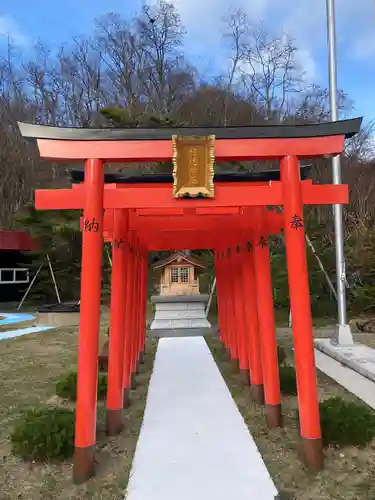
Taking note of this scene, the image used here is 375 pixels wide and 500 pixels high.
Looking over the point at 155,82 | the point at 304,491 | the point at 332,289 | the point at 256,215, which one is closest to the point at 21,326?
the point at 332,289

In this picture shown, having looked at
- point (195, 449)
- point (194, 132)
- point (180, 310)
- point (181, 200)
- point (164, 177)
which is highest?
point (194, 132)

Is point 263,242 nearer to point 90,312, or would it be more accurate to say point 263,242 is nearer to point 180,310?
point 90,312

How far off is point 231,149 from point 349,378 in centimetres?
501

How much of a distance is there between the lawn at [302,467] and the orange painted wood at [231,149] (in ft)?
9.56

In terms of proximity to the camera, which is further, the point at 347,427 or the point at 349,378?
the point at 349,378

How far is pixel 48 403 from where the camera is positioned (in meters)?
5.98

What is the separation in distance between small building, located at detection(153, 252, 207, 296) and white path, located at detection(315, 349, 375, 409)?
5.59 m

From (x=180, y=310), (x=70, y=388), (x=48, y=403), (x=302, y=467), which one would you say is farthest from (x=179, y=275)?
(x=302, y=467)

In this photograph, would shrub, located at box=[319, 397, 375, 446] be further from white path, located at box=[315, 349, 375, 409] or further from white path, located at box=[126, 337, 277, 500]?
white path, located at box=[315, 349, 375, 409]

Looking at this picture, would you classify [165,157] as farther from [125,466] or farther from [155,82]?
[155,82]

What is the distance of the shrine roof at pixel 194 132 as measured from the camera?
397 centimetres

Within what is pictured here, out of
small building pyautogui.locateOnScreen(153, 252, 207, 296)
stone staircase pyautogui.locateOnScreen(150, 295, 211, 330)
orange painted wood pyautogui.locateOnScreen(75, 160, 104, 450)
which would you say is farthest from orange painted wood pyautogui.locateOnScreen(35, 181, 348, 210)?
small building pyautogui.locateOnScreen(153, 252, 207, 296)

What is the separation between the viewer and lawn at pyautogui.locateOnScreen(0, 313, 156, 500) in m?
3.50

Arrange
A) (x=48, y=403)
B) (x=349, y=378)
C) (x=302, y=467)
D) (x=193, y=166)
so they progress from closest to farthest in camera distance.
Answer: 1. (x=302, y=467)
2. (x=193, y=166)
3. (x=48, y=403)
4. (x=349, y=378)
